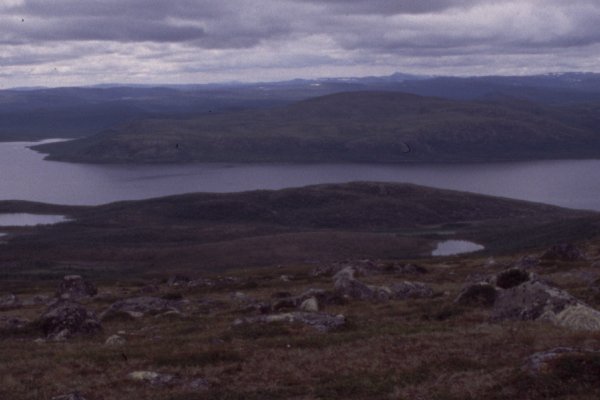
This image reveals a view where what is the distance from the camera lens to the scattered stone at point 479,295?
3572 cm

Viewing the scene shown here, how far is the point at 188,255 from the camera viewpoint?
141 meters

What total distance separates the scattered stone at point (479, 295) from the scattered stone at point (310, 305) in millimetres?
7680

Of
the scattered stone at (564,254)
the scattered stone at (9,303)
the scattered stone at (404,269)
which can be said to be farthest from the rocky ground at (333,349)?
the scattered stone at (564,254)

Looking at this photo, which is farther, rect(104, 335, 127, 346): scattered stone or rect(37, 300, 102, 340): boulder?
rect(37, 300, 102, 340): boulder

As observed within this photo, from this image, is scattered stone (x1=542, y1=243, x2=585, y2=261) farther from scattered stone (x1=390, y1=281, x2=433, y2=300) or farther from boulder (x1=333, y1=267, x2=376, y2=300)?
boulder (x1=333, y1=267, x2=376, y2=300)

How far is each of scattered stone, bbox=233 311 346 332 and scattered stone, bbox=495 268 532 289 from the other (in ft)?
32.5

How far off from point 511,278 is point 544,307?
7587mm

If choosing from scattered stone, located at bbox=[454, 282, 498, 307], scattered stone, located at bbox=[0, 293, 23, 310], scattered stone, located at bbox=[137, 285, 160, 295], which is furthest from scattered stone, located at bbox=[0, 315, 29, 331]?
scattered stone, located at bbox=[454, 282, 498, 307]

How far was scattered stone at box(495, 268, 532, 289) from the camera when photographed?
37.9m

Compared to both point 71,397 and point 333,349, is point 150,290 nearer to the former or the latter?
point 333,349

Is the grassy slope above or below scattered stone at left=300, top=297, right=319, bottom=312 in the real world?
below

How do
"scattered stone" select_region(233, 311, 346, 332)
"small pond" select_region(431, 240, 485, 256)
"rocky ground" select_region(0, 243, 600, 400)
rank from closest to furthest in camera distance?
"rocky ground" select_region(0, 243, 600, 400) < "scattered stone" select_region(233, 311, 346, 332) < "small pond" select_region(431, 240, 485, 256)


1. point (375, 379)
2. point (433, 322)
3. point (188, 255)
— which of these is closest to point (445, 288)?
point (433, 322)

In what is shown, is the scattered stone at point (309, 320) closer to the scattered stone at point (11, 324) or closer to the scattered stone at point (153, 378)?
the scattered stone at point (153, 378)
